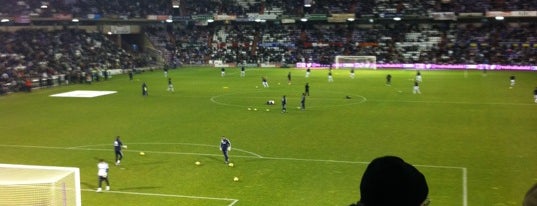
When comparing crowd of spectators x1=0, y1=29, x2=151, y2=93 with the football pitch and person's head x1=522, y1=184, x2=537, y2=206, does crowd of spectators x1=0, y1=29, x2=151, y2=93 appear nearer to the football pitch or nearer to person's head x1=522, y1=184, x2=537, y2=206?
the football pitch

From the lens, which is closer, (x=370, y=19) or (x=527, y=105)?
(x=527, y=105)

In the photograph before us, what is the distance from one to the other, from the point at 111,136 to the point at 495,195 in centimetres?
1945

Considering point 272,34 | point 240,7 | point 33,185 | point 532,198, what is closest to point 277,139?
point 33,185

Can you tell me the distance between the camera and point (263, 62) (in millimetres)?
82375

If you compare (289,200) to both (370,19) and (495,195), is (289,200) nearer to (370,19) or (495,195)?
(495,195)

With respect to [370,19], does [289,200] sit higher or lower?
lower

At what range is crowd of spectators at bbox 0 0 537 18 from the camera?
7600 cm

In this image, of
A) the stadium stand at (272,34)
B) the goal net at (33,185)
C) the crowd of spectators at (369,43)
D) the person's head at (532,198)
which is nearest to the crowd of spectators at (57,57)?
the stadium stand at (272,34)

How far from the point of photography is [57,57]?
63469 mm

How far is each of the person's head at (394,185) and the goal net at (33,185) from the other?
12.2 meters

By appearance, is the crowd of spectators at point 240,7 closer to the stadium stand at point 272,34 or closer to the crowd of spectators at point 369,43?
the stadium stand at point 272,34

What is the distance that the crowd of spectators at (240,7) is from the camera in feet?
249

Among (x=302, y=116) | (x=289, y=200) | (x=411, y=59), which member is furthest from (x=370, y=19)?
(x=289, y=200)

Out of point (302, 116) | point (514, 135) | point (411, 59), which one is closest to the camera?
point (514, 135)
